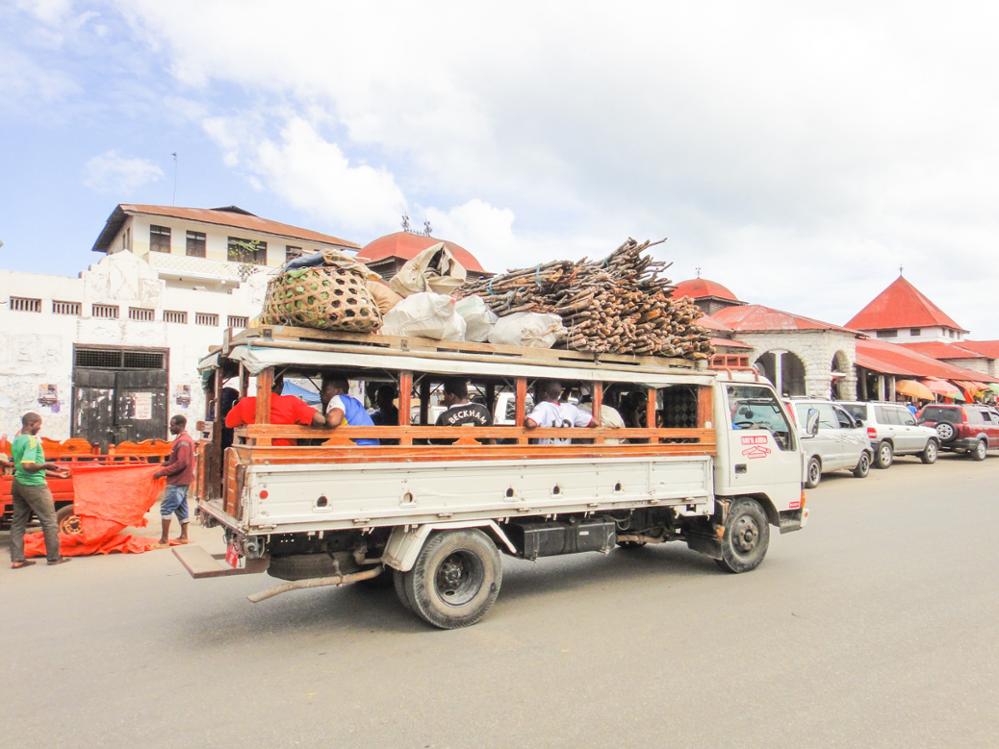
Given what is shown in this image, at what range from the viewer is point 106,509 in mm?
8234

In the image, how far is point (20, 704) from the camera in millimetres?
3959

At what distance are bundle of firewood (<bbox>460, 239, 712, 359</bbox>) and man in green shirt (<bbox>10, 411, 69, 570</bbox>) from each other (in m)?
4.89

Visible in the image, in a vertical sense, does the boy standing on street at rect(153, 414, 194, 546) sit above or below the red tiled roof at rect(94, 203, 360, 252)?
below

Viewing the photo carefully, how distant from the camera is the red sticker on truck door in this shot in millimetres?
7172

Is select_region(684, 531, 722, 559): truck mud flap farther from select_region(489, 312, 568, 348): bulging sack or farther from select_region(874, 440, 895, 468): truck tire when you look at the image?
select_region(874, 440, 895, 468): truck tire

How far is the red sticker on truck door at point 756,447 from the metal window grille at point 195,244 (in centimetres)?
3107

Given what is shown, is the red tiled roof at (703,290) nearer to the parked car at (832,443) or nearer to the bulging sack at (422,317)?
the parked car at (832,443)

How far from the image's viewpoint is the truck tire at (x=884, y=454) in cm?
1892

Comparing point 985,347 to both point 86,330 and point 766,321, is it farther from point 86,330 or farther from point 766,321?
point 86,330

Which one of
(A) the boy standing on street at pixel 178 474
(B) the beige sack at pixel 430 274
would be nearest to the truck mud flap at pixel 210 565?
(B) the beige sack at pixel 430 274

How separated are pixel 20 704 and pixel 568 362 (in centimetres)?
440

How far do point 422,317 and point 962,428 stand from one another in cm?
2284

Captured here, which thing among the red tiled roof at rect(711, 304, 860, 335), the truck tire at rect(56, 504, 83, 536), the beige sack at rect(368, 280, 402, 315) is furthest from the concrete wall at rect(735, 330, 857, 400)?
the truck tire at rect(56, 504, 83, 536)

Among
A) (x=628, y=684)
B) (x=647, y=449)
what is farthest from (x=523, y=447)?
(x=628, y=684)
